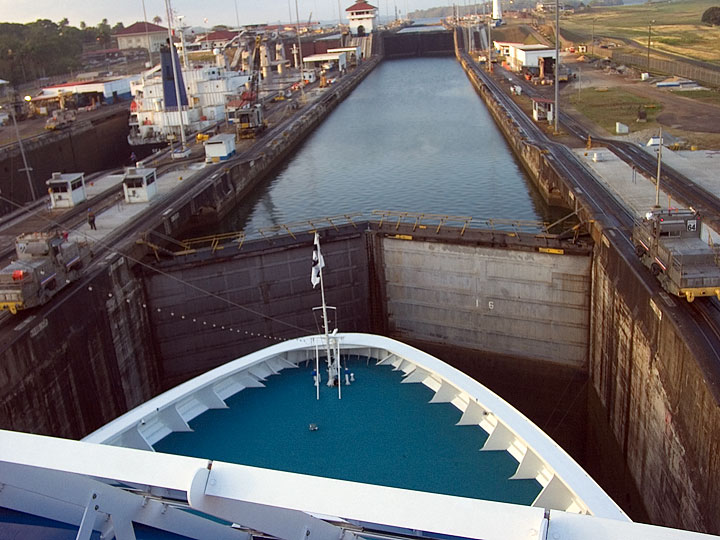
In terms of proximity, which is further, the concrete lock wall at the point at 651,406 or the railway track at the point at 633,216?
the railway track at the point at 633,216

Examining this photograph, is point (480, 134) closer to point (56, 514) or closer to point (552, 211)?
point (552, 211)

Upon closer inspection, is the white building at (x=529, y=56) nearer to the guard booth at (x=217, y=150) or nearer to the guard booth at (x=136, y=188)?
the guard booth at (x=217, y=150)

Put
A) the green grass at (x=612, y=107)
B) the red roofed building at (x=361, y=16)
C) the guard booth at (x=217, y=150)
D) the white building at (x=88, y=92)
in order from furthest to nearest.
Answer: the red roofed building at (x=361, y=16) < the white building at (x=88, y=92) < the green grass at (x=612, y=107) < the guard booth at (x=217, y=150)

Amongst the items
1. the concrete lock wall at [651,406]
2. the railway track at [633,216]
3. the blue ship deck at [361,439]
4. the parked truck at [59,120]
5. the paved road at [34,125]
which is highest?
the parked truck at [59,120]

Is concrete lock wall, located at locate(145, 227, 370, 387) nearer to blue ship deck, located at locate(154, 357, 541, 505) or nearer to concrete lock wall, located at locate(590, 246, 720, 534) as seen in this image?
concrete lock wall, located at locate(590, 246, 720, 534)

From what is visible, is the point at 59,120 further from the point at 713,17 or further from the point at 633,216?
the point at 713,17

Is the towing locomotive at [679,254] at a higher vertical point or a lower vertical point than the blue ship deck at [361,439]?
higher

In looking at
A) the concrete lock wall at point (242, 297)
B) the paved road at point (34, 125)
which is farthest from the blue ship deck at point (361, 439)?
the paved road at point (34, 125)
